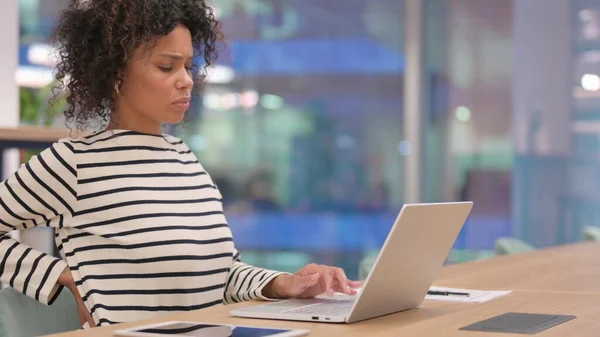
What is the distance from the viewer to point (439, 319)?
1.48m

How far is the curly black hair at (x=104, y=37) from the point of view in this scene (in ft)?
5.90

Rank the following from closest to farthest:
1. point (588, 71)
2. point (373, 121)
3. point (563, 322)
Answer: point (563, 322) < point (588, 71) < point (373, 121)

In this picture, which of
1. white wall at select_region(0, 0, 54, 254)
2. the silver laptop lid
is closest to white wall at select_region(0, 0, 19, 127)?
white wall at select_region(0, 0, 54, 254)

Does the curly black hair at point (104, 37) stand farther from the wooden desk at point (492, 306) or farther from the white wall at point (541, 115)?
the white wall at point (541, 115)

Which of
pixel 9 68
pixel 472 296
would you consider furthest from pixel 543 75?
pixel 472 296

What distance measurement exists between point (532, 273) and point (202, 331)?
1212 millimetres

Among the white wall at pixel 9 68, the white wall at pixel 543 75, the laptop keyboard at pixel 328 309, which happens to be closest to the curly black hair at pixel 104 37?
the laptop keyboard at pixel 328 309

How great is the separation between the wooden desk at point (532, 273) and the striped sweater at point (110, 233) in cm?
55

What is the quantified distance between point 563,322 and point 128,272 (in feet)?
2.55

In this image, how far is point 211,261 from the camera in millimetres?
1810

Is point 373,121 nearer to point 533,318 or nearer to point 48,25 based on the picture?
point 48,25

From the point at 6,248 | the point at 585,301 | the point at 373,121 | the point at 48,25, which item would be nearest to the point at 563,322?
the point at 585,301

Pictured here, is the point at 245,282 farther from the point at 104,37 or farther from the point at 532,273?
the point at 532,273

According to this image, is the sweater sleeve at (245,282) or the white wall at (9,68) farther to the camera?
the white wall at (9,68)
